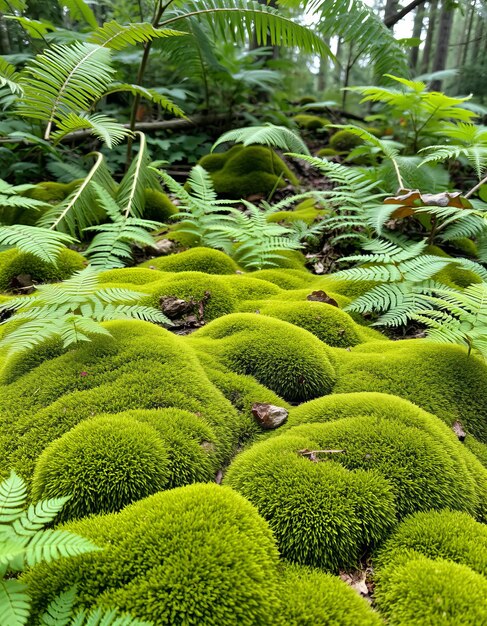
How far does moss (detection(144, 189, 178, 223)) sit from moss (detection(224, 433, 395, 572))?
4574 millimetres

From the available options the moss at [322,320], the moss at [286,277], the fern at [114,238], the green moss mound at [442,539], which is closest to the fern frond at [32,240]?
the fern at [114,238]

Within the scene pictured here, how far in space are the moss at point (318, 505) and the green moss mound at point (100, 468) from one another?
1.31 ft

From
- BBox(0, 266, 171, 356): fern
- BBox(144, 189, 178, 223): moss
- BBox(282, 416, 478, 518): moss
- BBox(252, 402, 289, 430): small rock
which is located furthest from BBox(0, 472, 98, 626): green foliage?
BBox(144, 189, 178, 223): moss

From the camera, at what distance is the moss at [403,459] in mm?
1901

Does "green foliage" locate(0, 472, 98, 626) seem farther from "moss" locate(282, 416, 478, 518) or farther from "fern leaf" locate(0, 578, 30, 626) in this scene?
"moss" locate(282, 416, 478, 518)

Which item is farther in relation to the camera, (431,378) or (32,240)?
(32,240)

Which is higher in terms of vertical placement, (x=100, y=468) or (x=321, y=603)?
(x=100, y=468)

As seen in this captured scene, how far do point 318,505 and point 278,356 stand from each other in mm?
1173

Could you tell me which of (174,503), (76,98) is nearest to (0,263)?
(76,98)

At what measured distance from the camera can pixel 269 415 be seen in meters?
2.47

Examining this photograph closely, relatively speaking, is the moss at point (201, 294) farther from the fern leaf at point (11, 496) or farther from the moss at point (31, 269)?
the fern leaf at point (11, 496)

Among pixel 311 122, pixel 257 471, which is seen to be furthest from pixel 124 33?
pixel 311 122

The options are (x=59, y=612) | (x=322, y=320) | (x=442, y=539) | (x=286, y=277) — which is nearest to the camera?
(x=59, y=612)

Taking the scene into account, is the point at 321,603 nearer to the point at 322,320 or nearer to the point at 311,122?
the point at 322,320
